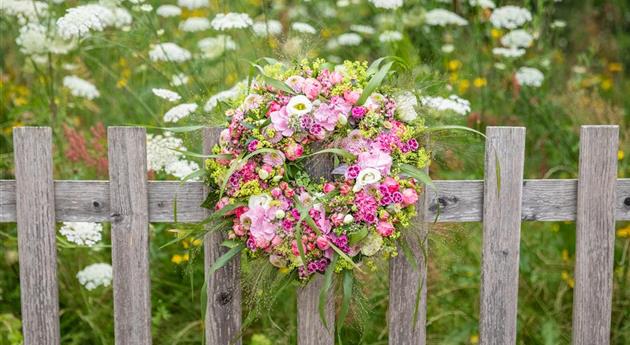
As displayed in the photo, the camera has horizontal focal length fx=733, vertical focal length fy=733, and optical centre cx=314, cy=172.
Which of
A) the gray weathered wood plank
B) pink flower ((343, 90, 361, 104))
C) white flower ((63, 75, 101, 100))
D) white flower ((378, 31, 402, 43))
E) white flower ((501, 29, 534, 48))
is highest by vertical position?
white flower ((501, 29, 534, 48))

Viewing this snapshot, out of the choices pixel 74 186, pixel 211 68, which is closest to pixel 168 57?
pixel 211 68

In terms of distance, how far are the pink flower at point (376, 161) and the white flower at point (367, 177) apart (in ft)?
0.08

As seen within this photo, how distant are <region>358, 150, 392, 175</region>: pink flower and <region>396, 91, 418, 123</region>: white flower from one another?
7.1 inches

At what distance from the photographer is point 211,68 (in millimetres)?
3723

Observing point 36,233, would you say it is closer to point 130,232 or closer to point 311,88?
point 130,232

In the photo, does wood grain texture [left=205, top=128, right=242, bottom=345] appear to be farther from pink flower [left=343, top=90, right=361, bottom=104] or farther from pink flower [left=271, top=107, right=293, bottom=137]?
pink flower [left=343, top=90, right=361, bottom=104]

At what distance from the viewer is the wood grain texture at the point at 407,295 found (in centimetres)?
240

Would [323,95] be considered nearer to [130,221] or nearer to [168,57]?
[130,221]

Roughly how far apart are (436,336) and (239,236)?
4.91 feet

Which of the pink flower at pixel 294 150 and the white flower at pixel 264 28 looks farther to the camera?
the white flower at pixel 264 28

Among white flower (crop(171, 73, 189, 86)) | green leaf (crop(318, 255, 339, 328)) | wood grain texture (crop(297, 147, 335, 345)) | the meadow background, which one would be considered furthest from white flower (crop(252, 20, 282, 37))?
green leaf (crop(318, 255, 339, 328))

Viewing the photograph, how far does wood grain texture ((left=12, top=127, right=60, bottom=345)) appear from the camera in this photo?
2.38 metres

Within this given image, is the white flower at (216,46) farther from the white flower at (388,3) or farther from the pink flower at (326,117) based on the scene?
the pink flower at (326,117)

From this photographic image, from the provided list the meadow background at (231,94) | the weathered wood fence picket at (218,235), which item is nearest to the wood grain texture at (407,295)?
the weathered wood fence picket at (218,235)
